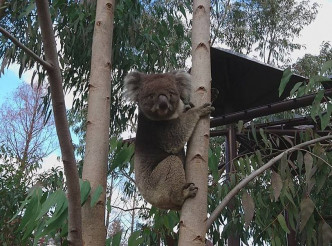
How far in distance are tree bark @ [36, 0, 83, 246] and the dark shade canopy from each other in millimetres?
2503

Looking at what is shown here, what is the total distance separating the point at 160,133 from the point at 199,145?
761mm

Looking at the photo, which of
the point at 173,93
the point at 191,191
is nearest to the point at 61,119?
the point at 191,191

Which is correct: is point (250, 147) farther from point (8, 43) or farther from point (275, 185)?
point (8, 43)

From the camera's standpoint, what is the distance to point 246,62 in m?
3.50

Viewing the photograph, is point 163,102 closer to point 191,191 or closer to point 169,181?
point 169,181

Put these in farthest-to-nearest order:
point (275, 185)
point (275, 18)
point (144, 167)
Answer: point (275, 18) → point (144, 167) → point (275, 185)

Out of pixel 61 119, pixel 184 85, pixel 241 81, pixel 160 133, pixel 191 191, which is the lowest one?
pixel 191 191

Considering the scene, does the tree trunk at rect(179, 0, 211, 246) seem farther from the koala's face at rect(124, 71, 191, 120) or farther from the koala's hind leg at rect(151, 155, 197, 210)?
the koala's face at rect(124, 71, 191, 120)

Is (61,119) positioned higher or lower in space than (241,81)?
lower

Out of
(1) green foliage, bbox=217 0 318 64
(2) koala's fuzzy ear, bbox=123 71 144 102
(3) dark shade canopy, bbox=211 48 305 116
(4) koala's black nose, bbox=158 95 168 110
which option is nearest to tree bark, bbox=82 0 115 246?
(4) koala's black nose, bbox=158 95 168 110

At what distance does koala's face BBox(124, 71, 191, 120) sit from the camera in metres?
2.18

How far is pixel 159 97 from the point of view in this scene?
2182 mm

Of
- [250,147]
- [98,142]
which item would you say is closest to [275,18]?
[250,147]

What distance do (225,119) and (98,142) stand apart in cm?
205
